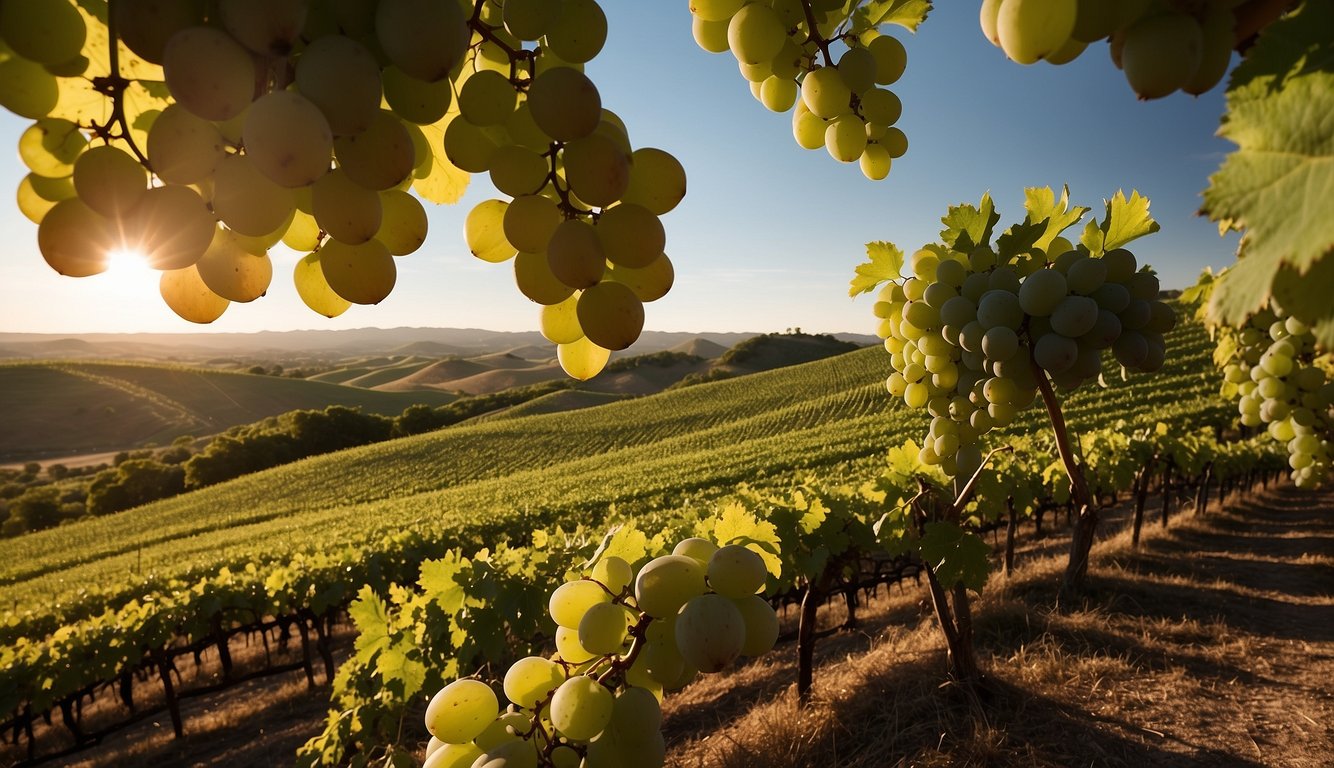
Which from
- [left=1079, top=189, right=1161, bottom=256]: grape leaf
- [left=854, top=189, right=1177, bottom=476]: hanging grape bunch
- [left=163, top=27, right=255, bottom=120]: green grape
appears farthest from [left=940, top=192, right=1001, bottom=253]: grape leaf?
[left=163, top=27, right=255, bottom=120]: green grape

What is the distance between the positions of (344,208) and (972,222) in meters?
2.01

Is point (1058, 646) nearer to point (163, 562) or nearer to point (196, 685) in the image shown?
point (196, 685)

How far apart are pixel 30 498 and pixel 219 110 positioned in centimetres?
5363

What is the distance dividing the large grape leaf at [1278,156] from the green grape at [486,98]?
682mm

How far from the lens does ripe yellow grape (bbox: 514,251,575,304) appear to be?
83cm

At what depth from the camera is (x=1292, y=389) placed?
4254 mm

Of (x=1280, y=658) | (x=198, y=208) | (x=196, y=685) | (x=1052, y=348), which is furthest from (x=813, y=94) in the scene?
(x=196, y=685)

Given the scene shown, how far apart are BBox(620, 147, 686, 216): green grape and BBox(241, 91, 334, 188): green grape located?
0.36 meters

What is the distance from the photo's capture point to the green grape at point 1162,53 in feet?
1.62

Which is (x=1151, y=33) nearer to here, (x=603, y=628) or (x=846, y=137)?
(x=846, y=137)

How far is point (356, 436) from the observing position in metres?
50.5

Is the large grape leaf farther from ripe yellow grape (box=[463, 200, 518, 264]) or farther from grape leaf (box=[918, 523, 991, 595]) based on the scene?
grape leaf (box=[918, 523, 991, 595])

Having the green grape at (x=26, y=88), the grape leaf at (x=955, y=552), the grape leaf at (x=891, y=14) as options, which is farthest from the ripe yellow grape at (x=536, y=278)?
the grape leaf at (x=955, y=552)

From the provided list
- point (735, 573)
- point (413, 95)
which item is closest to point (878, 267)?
point (735, 573)
